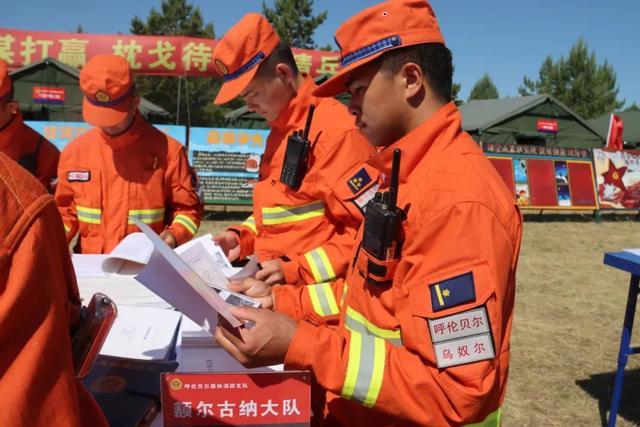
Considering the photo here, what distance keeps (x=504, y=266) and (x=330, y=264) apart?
105 cm

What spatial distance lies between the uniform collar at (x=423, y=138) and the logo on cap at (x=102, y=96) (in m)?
1.97

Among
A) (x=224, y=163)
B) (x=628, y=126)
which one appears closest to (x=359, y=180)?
(x=224, y=163)

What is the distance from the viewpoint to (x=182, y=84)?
31.1 meters

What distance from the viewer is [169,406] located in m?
1.18

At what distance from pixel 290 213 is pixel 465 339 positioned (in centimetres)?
136

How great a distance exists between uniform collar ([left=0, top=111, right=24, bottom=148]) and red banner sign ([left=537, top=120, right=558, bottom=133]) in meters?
14.6

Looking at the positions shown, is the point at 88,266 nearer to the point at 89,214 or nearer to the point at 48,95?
the point at 89,214

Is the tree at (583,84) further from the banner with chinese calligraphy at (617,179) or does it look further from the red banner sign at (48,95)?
the red banner sign at (48,95)

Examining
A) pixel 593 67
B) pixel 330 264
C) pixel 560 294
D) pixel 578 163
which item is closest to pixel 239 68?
pixel 330 264

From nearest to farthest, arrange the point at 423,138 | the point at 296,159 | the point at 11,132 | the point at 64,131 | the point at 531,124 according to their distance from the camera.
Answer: the point at 423,138
the point at 296,159
the point at 11,132
the point at 64,131
the point at 531,124

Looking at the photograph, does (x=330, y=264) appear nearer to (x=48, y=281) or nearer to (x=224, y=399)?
(x=224, y=399)

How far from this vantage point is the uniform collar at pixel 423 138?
130cm

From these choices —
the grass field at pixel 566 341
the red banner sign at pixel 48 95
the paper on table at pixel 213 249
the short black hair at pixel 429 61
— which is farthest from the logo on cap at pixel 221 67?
the red banner sign at pixel 48 95

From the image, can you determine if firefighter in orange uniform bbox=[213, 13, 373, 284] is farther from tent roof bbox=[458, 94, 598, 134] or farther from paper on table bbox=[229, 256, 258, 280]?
tent roof bbox=[458, 94, 598, 134]
